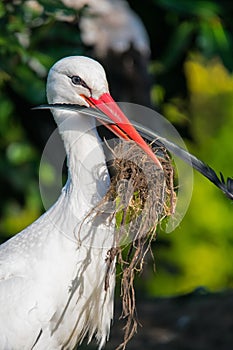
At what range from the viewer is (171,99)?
873cm

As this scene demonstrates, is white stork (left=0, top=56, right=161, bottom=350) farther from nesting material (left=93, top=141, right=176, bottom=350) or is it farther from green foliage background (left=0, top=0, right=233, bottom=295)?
green foliage background (left=0, top=0, right=233, bottom=295)

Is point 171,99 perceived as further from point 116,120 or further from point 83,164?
point 116,120

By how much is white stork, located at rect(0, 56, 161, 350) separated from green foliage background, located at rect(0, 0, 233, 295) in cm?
116

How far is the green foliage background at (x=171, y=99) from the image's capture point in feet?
20.4

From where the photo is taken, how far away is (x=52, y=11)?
5805 millimetres

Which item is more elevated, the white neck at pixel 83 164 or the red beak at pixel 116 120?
the red beak at pixel 116 120

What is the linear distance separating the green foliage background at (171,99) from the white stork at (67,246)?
3.80 feet

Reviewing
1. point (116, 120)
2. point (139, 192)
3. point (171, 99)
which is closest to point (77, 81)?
point (116, 120)

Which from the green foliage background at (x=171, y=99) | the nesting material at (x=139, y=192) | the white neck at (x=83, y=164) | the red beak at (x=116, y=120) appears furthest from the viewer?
the green foliage background at (x=171, y=99)

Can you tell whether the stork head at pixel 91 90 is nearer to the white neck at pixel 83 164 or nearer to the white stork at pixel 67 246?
the white stork at pixel 67 246

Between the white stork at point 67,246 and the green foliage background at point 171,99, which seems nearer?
the white stork at point 67,246

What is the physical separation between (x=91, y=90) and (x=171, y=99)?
4.19 m

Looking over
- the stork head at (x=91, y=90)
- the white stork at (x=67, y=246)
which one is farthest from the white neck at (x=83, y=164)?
the stork head at (x=91, y=90)

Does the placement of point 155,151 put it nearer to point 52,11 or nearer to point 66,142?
point 66,142
